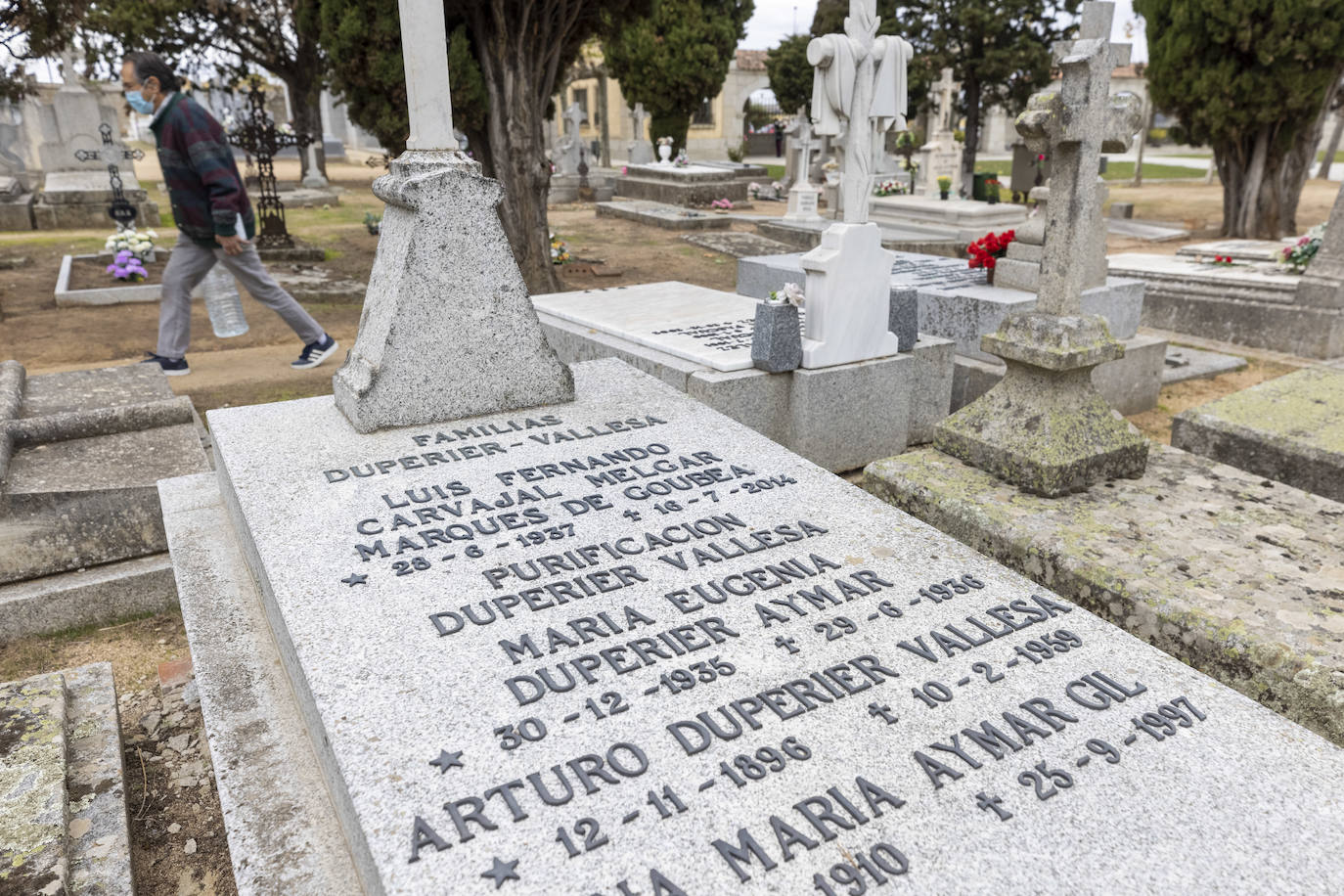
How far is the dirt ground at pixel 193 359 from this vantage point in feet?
8.46

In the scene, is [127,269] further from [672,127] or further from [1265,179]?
[672,127]

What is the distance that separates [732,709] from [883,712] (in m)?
0.33

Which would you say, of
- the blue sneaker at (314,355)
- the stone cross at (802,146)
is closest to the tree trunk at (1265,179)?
the stone cross at (802,146)

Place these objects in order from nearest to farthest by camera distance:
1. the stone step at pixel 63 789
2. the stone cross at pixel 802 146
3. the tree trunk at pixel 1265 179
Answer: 1. the stone step at pixel 63 789
2. the tree trunk at pixel 1265 179
3. the stone cross at pixel 802 146

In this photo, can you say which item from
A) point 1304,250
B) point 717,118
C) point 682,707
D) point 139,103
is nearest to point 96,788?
point 682,707

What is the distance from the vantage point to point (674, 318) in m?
5.87

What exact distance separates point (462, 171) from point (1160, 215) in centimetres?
1745

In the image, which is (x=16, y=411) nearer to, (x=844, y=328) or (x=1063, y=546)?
(x=844, y=328)

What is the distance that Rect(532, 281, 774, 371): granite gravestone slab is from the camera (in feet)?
16.2

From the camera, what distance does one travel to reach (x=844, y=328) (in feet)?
15.8

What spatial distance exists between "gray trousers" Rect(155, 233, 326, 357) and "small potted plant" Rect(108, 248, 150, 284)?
4417 millimetres

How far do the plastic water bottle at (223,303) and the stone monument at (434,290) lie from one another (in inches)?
145

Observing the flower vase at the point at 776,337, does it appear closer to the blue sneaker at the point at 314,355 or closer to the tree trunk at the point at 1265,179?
the blue sneaker at the point at 314,355

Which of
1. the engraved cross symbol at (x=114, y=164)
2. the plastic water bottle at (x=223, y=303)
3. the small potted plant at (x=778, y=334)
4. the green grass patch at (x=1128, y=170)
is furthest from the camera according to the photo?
Result: the green grass patch at (x=1128, y=170)
